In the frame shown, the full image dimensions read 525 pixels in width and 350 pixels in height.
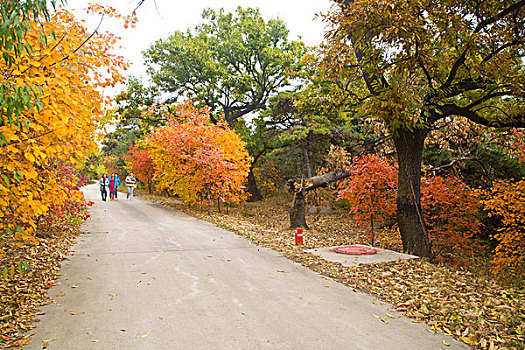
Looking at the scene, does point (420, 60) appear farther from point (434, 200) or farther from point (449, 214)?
point (449, 214)

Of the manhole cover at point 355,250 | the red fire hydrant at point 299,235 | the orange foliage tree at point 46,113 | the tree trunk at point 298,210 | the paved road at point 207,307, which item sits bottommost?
the paved road at point 207,307

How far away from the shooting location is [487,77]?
22.1 feet

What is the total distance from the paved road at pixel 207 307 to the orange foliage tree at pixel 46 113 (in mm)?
1204

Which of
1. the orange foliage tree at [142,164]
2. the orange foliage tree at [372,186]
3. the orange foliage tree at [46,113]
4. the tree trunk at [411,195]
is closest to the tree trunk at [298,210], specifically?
the orange foliage tree at [372,186]

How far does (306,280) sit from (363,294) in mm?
942

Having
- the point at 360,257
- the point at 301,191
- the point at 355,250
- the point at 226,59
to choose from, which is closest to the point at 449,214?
the point at 355,250

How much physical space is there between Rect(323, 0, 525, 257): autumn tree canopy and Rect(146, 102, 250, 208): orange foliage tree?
292 inches

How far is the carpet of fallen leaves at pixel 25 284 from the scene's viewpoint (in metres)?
3.62

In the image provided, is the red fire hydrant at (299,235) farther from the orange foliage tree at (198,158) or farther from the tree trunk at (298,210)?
the orange foliage tree at (198,158)

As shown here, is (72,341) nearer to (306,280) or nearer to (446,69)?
(306,280)

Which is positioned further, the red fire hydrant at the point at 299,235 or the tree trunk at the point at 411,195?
the red fire hydrant at the point at 299,235

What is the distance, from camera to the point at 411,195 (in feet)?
24.5

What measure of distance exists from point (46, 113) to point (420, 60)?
619 centimetres

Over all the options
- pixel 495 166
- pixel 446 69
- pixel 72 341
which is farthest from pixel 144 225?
pixel 495 166
